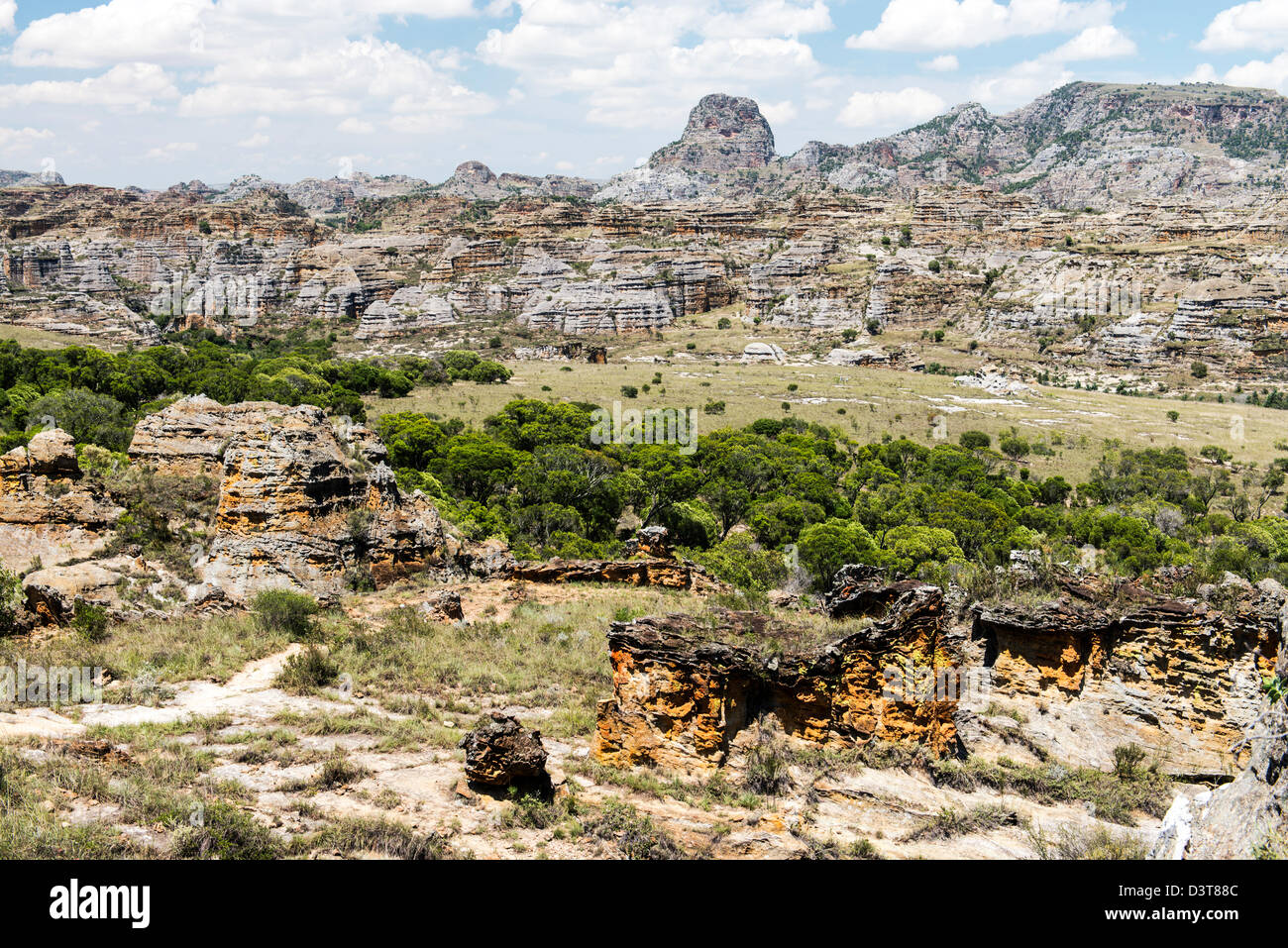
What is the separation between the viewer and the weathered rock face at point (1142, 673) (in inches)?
500

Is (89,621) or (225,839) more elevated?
(225,839)

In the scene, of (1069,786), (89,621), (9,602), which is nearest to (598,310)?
(9,602)

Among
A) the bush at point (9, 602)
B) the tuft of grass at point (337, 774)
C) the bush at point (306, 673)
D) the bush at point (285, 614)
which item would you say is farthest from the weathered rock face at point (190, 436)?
the tuft of grass at point (337, 774)

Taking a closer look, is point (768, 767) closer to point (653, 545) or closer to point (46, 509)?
point (653, 545)

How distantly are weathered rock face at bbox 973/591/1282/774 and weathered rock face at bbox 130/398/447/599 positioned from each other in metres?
14.2

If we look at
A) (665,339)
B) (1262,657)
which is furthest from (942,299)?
(1262,657)

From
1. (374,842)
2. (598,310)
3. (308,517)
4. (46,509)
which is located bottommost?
(374,842)

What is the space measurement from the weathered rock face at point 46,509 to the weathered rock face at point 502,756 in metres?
13.3

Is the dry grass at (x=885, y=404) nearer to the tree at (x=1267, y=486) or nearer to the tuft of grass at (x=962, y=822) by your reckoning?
the tree at (x=1267, y=486)

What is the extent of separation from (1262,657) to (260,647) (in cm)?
1690

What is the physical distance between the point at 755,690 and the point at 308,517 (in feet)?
38.6

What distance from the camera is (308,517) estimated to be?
1769 cm

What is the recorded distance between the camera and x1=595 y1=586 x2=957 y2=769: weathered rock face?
10219 millimetres
